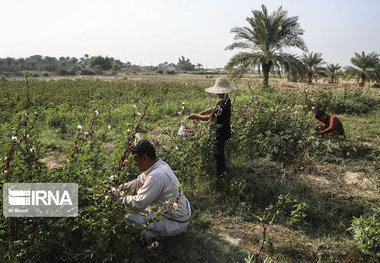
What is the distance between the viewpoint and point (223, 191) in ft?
12.8

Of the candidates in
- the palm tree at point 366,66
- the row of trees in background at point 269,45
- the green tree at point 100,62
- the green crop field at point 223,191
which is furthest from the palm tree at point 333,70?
the green tree at point 100,62

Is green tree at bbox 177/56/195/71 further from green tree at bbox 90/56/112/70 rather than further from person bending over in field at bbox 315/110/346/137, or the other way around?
person bending over in field at bbox 315/110/346/137

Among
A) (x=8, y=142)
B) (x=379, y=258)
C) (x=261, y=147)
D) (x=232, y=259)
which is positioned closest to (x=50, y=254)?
(x=8, y=142)

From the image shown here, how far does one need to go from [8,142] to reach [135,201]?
1224 mm

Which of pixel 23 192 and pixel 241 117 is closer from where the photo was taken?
pixel 23 192

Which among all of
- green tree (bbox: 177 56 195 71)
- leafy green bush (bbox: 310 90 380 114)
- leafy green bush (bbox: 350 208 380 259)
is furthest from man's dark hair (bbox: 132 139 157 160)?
green tree (bbox: 177 56 195 71)

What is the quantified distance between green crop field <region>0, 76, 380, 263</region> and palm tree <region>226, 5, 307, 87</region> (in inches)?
282

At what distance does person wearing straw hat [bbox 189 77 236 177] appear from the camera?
3916 millimetres

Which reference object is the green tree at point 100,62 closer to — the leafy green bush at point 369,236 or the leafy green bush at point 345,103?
the leafy green bush at point 345,103

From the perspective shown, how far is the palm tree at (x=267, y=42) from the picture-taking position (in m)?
12.6

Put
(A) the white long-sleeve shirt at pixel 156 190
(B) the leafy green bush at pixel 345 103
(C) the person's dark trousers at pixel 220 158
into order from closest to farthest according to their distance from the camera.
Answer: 1. (A) the white long-sleeve shirt at pixel 156 190
2. (C) the person's dark trousers at pixel 220 158
3. (B) the leafy green bush at pixel 345 103

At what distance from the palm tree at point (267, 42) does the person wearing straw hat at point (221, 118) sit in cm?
964

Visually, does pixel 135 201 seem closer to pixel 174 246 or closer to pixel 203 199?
pixel 174 246

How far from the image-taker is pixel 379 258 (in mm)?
2400
